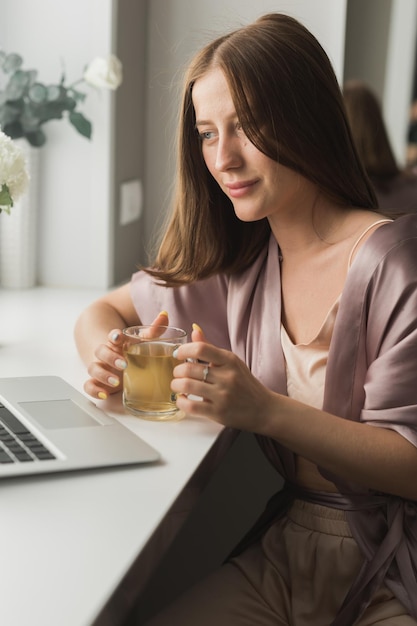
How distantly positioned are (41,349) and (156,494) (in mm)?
578

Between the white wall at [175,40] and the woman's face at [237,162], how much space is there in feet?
2.35

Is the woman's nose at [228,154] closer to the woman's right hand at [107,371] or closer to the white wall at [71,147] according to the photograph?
the woman's right hand at [107,371]

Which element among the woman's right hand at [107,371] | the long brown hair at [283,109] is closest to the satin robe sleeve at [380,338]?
the long brown hair at [283,109]

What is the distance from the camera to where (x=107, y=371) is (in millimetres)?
1130

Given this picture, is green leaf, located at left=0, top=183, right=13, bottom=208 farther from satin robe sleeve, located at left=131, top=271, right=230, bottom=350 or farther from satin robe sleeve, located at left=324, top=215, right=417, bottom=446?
satin robe sleeve, located at left=324, top=215, right=417, bottom=446

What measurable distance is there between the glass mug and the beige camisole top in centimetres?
17

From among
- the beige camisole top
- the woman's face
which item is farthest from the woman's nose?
the beige camisole top

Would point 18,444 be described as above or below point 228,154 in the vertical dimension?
below

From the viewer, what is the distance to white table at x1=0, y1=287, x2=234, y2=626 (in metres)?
0.65

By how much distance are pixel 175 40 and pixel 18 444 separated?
132 cm

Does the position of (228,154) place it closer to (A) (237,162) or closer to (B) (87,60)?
(A) (237,162)

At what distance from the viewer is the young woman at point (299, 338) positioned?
1036 millimetres

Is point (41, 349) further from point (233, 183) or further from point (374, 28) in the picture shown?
point (374, 28)

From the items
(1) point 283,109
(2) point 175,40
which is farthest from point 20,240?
(1) point 283,109
